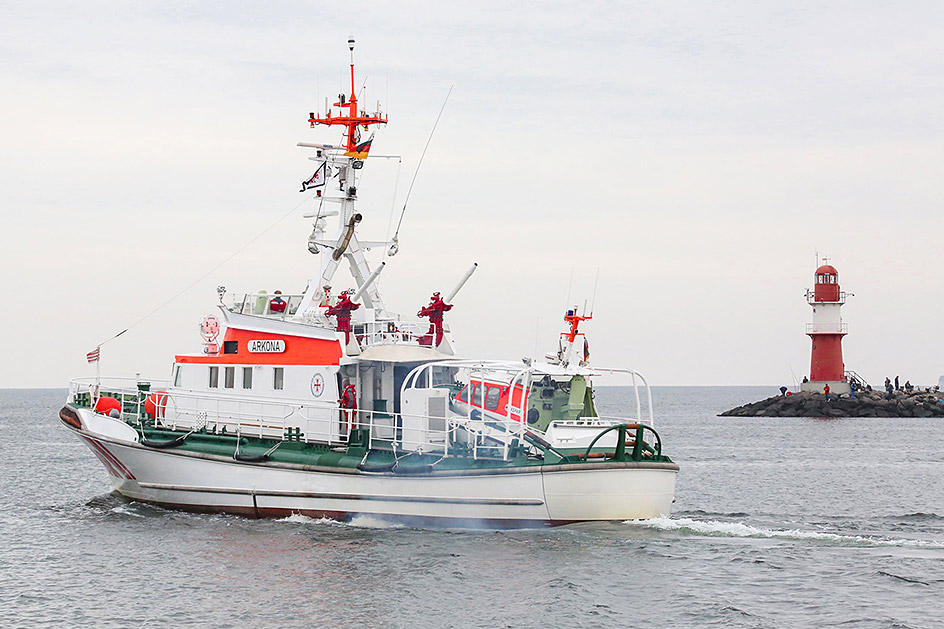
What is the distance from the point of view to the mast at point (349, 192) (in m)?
23.9

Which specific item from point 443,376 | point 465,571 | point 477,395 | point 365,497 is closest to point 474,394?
point 477,395

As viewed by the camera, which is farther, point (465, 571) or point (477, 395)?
point (477, 395)

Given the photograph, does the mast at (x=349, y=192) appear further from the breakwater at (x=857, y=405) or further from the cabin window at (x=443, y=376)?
the breakwater at (x=857, y=405)

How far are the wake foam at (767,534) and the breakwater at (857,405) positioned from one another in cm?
5414

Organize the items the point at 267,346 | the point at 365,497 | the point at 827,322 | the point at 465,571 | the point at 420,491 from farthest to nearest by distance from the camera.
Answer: the point at 827,322 < the point at 267,346 < the point at 365,497 < the point at 420,491 < the point at 465,571

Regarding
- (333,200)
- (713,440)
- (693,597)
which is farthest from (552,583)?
(713,440)

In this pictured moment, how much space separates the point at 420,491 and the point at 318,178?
8.21 metres

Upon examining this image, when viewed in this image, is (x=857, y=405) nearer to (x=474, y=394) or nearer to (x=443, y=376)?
(x=443, y=376)

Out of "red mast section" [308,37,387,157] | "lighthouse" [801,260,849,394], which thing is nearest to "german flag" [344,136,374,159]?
"red mast section" [308,37,387,157]

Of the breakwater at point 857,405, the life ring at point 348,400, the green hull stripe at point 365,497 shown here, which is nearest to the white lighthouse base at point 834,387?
the breakwater at point 857,405

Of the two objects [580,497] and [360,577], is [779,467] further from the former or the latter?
[360,577]

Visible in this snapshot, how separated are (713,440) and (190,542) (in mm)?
42834

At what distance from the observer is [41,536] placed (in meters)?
22.0

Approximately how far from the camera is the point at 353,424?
835 inches
